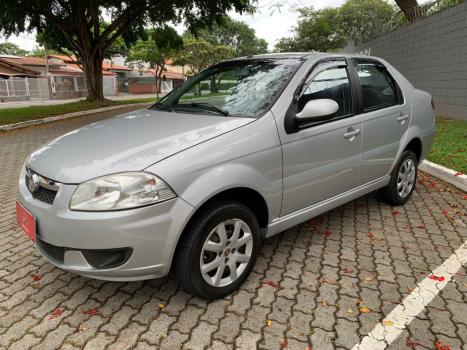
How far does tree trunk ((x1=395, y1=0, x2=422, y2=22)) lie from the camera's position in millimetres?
13234

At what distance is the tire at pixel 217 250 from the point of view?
2537 millimetres

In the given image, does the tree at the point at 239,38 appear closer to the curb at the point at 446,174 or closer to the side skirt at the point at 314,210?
the curb at the point at 446,174

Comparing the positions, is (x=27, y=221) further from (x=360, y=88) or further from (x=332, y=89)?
(x=360, y=88)

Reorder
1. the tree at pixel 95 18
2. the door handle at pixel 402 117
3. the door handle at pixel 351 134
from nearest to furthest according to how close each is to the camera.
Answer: the door handle at pixel 351 134, the door handle at pixel 402 117, the tree at pixel 95 18

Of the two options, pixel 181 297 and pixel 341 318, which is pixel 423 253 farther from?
pixel 181 297

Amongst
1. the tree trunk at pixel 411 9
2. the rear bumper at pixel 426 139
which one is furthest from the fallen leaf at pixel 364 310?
the tree trunk at pixel 411 9

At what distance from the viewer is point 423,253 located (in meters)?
3.52

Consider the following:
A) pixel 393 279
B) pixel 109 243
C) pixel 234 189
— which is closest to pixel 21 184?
pixel 109 243

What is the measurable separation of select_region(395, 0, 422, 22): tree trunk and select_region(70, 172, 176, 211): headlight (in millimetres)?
13637

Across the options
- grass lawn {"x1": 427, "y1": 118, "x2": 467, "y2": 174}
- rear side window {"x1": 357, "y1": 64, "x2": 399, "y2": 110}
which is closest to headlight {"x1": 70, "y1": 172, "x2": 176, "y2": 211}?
rear side window {"x1": 357, "y1": 64, "x2": 399, "y2": 110}

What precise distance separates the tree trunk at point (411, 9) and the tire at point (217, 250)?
1314 cm

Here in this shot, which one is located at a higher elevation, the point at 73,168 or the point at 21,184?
the point at 73,168

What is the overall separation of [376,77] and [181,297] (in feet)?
9.52

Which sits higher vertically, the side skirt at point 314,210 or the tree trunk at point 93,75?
the tree trunk at point 93,75
